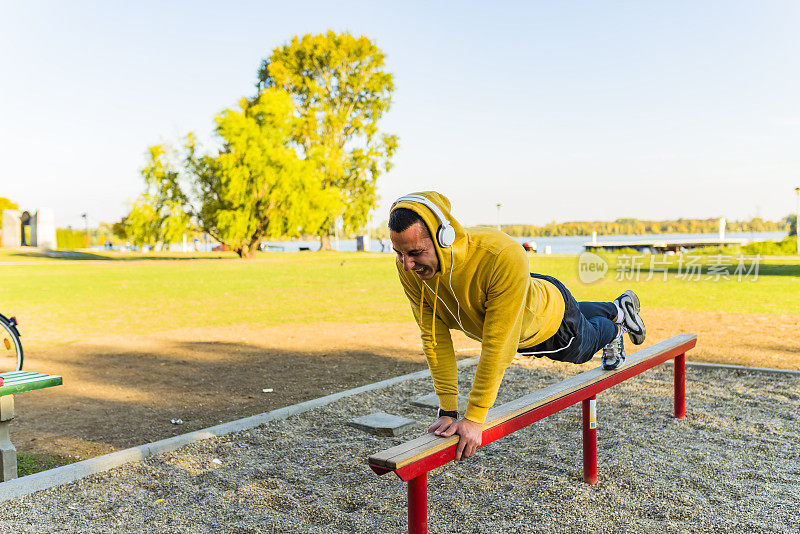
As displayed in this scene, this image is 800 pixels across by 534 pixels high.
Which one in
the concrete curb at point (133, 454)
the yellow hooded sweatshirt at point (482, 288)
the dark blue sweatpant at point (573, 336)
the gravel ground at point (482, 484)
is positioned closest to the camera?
the yellow hooded sweatshirt at point (482, 288)

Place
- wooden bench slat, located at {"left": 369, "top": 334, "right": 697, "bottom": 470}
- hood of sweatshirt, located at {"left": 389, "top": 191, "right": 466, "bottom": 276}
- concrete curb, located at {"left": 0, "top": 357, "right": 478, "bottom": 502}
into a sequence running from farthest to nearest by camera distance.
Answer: concrete curb, located at {"left": 0, "top": 357, "right": 478, "bottom": 502}
hood of sweatshirt, located at {"left": 389, "top": 191, "right": 466, "bottom": 276}
wooden bench slat, located at {"left": 369, "top": 334, "right": 697, "bottom": 470}

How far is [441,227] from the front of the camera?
2.38m

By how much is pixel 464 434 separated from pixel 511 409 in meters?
0.45

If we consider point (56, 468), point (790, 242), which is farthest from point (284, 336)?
point (790, 242)

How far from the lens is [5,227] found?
4697 centimetres

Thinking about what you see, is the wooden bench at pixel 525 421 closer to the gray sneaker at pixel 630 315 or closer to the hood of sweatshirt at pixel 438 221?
the gray sneaker at pixel 630 315

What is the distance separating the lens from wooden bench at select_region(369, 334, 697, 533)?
2.29m

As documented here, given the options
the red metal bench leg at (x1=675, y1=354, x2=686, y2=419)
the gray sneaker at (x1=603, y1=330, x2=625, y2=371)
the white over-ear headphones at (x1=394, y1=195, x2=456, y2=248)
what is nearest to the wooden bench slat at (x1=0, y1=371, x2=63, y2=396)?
the white over-ear headphones at (x1=394, y1=195, x2=456, y2=248)

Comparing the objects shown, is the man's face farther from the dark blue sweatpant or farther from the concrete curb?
the concrete curb

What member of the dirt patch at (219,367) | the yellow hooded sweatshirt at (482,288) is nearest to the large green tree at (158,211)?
the dirt patch at (219,367)

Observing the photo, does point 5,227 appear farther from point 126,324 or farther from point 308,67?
point 126,324

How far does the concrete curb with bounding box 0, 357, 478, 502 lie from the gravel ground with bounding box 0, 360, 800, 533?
0.07m

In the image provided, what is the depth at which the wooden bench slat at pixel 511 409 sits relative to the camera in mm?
2256

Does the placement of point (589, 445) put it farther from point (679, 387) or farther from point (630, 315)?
point (679, 387)
